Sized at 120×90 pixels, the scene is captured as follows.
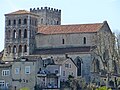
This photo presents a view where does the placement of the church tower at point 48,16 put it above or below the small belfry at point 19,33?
above

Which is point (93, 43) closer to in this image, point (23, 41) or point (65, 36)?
point (65, 36)

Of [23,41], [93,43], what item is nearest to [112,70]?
[93,43]

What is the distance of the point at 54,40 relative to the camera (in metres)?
126

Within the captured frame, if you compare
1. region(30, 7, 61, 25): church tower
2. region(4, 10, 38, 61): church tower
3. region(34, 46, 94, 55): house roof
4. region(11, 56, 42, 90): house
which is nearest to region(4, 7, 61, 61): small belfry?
region(4, 10, 38, 61): church tower

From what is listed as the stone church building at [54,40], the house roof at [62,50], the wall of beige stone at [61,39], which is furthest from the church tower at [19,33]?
the house roof at [62,50]

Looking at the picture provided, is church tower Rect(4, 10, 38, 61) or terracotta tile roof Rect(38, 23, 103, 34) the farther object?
church tower Rect(4, 10, 38, 61)

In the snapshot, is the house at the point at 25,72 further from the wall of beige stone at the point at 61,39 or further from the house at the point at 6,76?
the wall of beige stone at the point at 61,39

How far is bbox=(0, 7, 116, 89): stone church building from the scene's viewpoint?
120m

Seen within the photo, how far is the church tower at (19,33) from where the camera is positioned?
126375mm

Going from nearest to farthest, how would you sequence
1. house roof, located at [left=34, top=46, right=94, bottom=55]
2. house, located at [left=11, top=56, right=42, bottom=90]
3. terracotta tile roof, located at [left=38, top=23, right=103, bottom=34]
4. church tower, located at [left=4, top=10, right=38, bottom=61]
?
house, located at [left=11, top=56, right=42, bottom=90] → house roof, located at [left=34, top=46, right=94, bottom=55] → terracotta tile roof, located at [left=38, top=23, right=103, bottom=34] → church tower, located at [left=4, top=10, right=38, bottom=61]

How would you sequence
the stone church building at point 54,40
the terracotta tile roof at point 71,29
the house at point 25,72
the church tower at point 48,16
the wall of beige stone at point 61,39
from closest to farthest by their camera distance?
the house at point 25,72 < the stone church building at point 54,40 < the wall of beige stone at point 61,39 < the terracotta tile roof at point 71,29 < the church tower at point 48,16

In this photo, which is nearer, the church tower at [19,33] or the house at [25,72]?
the house at [25,72]

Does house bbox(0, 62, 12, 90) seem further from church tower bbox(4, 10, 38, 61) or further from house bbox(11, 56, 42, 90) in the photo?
church tower bbox(4, 10, 38, 61)

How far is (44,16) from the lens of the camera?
144250 mm
